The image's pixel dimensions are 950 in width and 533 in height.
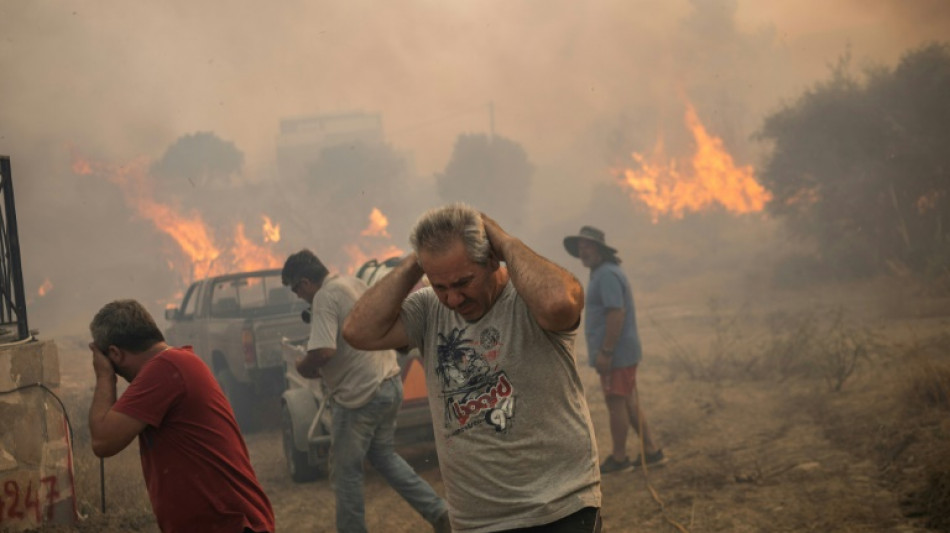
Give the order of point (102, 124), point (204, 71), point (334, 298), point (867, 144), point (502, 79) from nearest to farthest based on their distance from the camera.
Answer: point (334, 298)
point (867, 144)
point (102, 124)
point (204, 71)
point (502, 79)

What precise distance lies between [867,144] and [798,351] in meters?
11.0

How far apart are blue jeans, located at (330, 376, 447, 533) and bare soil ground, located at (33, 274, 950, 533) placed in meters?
0.99

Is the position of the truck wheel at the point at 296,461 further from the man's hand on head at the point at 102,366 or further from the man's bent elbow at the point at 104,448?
the man's bent elbow at the point at 104,448

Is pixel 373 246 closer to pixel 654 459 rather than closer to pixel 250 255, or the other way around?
pixel 250 255

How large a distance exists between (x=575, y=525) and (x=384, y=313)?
3.01ft

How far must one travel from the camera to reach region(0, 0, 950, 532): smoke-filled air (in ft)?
56.1

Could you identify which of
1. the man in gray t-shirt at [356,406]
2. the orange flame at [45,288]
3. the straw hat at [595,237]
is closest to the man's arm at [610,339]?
the straw hat at [595,237]

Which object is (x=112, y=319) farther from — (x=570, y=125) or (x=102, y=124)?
(x=570, y=125)

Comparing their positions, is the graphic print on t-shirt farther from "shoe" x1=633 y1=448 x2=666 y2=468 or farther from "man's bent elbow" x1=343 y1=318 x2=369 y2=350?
"shoe" x1=633 y1=448 x2=666 y2=468

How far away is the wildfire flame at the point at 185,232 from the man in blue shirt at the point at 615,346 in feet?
75.4

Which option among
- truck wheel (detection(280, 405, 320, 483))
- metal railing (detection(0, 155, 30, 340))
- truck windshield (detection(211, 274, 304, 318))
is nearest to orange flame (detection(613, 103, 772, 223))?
truck windshield (detection(211, 274, 304, 318))

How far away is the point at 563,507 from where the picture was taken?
225cm

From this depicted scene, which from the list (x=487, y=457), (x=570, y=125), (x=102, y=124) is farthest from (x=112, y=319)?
(x=570, y=125)

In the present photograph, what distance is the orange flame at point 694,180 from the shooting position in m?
26.5
